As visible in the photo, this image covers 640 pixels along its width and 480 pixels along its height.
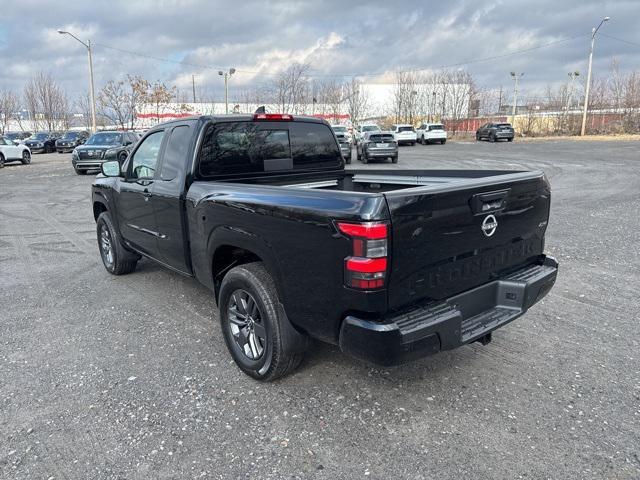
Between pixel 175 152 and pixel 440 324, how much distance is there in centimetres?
289

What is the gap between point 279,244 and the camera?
10.00ft

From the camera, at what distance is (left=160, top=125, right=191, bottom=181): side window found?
4266 mm

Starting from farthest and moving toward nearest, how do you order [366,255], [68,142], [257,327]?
[68,142] → [257,327] → [366,255]

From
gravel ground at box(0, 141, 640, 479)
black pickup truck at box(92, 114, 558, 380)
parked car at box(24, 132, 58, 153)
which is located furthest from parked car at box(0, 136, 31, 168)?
black pickup truck at box(92, 114, 558, 380)

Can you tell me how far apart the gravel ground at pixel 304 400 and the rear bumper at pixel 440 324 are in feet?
1.88

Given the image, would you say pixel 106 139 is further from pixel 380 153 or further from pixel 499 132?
pixel 499 132

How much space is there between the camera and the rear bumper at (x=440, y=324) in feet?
8.59

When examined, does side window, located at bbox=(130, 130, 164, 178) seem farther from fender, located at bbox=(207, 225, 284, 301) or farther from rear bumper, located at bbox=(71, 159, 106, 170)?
rear bumper, located at bbox=(71, 159, 106, 170)

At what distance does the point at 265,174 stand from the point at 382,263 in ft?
7.41

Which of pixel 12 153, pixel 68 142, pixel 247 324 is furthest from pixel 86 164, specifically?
pixel 68 142

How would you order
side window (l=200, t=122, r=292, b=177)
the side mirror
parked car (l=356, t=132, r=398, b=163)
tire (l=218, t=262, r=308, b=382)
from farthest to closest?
parked car (l=356, t=132, r=398, b=163), the side mirror, side window (l=200, t=122, r=292, b=177), tire (l=218, t=262, r=308, b=382)

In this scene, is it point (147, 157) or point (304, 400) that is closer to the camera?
point (304, 400)

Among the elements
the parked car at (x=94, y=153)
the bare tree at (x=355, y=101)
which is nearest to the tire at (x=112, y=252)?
the parked car at (x=94, y=153)

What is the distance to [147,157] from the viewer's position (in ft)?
16.4
